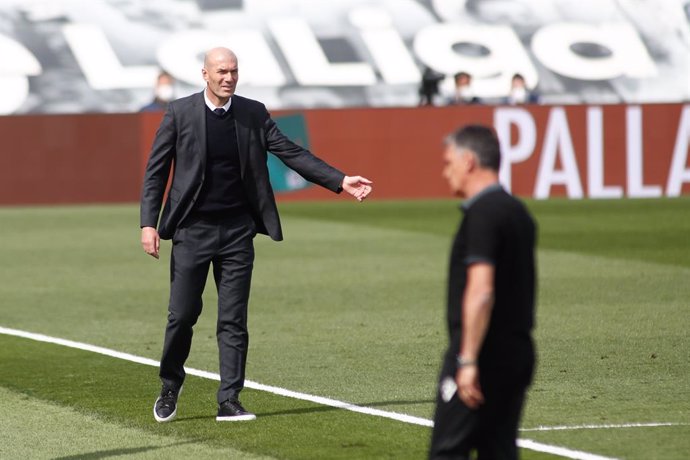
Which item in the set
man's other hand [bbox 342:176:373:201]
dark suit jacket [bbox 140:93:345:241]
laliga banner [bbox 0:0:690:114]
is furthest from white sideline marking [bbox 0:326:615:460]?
laliga banner [bbox 0:0:690:114]

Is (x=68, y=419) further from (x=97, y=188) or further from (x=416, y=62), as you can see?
(x=416, y=62)

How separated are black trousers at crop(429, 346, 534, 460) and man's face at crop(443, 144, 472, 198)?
1.97 ft

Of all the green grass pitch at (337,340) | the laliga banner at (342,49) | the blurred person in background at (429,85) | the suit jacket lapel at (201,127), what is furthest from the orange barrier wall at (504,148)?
the suit jacket lapel at (201,127)

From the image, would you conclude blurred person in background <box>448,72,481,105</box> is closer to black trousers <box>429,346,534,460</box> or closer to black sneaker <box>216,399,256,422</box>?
black sneaker <box>216,399,256,422</box>

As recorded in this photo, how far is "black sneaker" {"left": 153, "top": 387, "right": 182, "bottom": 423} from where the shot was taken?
30.8ft

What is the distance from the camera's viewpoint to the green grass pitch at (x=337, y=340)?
888cm

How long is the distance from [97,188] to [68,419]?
18.2 meters

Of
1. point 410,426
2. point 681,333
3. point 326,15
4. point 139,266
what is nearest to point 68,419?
point 410,426

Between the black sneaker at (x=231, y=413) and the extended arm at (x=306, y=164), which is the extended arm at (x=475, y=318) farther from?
the black sneaker at (x=231, y=413)

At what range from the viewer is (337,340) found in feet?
42.5

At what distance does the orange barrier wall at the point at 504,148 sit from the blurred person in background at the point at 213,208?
59.1 feet

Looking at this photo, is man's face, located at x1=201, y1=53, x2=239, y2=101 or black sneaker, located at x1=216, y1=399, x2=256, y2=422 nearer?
man's face, located at x1=201, y1=53, x2=239, y2=101

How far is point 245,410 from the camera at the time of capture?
9.51 m

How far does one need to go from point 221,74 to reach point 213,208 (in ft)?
2.56
